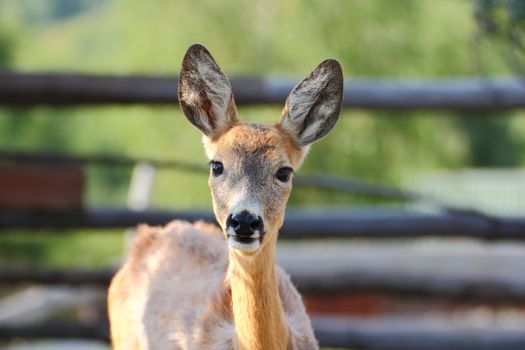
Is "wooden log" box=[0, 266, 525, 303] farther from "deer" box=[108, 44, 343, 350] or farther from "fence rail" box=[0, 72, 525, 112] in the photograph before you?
"deer" box=[108, 44, 343, 350]

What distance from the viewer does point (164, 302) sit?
533cm

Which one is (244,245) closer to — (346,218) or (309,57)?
(346,218)

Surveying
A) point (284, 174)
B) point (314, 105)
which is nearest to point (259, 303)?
point (284, 174)

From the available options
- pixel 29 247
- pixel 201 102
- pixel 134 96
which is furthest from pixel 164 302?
pixel 29 247

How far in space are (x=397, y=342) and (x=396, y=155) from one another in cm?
1162

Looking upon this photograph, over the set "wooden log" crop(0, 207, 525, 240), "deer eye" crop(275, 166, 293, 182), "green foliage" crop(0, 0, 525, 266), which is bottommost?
"deer eye" crop(275, 166, 293, 182)

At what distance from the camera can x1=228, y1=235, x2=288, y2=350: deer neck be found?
475cm

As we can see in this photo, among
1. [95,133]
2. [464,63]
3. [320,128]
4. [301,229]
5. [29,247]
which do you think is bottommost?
[320,128]

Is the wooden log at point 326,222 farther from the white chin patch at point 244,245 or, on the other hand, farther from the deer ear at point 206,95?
the white chin patch at point 244,245

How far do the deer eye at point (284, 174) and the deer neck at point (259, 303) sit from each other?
271 mm

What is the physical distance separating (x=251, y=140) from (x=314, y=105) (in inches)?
14.9

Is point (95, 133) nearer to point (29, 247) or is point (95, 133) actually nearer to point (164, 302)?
point (29, 247)

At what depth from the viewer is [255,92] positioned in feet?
23.7

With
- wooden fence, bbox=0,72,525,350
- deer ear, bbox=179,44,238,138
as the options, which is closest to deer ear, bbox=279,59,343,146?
deer ear, bbox=179,44,238,138
